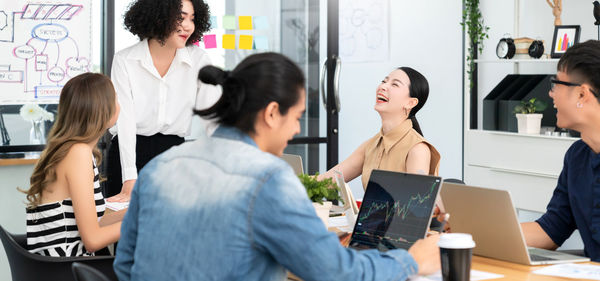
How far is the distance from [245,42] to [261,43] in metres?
0.11

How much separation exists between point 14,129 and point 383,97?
2.34 m

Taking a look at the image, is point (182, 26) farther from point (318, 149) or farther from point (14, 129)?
point (318, 149)

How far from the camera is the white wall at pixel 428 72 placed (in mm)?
5668

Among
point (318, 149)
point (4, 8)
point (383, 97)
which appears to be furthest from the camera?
point (318, 149)

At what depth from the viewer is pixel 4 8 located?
4.25m

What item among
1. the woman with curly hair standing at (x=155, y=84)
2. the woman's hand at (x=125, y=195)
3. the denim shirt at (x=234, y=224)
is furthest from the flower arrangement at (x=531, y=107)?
the denim shirt at (x=234, y=224)

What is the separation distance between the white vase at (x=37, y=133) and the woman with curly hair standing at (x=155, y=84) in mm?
934

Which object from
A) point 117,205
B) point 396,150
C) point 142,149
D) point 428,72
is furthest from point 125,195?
point 428,72

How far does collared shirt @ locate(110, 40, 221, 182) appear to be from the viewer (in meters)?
3.50

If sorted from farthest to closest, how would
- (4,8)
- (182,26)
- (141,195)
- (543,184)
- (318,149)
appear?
(318,149)
(543,184)
(4,8)
(182,26)
(141,195)

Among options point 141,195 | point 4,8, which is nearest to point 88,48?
point 4,8

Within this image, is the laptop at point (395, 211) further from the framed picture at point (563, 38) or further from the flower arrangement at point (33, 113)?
the framed picture at point (563, 38)

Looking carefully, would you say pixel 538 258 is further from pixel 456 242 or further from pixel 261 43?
pixel 261 43

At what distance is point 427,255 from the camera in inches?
68.0
